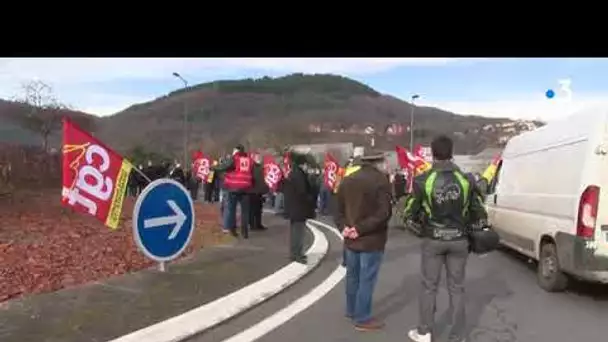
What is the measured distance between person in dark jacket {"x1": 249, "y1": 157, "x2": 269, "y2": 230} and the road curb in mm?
4292

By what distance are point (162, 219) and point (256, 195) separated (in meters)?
7.46

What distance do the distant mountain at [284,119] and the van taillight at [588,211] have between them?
7128cm

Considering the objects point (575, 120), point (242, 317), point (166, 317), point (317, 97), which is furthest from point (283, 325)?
point (317, 97)

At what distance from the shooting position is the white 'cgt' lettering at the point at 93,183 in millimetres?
7961

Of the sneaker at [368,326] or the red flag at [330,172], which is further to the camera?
the red flag at [330,172]

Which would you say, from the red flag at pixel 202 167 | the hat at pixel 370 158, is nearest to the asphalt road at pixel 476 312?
the hat at pixel 370 158

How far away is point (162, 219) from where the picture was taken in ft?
24.7

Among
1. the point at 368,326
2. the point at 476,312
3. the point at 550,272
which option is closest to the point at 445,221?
the point at 368,326

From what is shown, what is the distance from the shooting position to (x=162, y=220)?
7.52 meters

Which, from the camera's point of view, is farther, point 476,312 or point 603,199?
point 603,199

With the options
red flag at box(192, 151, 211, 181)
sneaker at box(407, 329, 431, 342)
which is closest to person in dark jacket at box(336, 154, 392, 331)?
sneaker at box(407, 329, 431, 342)

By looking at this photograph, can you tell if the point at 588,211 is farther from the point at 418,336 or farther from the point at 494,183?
the point at 494,183

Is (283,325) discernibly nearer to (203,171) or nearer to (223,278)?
(223,278)

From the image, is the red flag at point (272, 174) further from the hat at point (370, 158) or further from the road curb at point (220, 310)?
the hat at point (370, 158)
